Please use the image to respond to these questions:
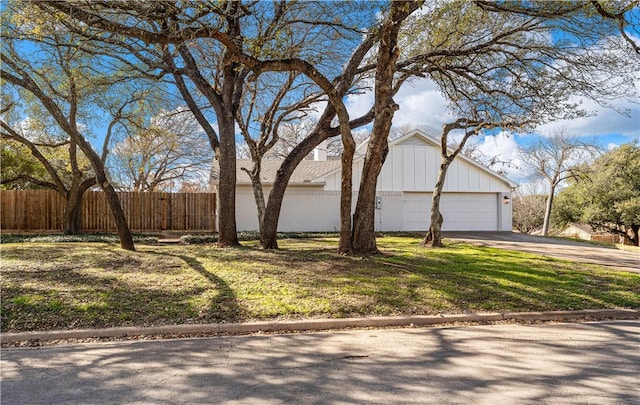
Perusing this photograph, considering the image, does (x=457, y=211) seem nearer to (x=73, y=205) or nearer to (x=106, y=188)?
(x=106, y=188)

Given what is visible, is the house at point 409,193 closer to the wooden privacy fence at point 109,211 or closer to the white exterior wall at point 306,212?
the white exterior wall at point 306,212

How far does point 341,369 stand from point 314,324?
137 cm

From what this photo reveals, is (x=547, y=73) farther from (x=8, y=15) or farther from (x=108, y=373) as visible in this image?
Answer: (x=8, y=15)

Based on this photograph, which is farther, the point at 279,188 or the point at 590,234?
the point at 590,234

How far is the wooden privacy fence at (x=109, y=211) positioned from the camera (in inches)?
672

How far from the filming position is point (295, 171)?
66.3ft

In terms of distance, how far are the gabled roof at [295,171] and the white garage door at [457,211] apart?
15.1 ft

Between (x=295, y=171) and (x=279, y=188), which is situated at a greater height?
(x=295, y=171)

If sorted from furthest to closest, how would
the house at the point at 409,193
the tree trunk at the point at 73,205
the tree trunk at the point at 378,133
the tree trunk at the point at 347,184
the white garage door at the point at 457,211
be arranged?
1. the white garage door at the point at 457,211
2. the house at the point at 409,193
3. the tree trunk at the point at 73,205
4. the tree trunk at the point at 347,184
5. the tree trunk at the point at 378,133

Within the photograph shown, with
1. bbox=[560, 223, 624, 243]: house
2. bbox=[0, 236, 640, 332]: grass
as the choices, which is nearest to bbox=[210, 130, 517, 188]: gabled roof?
bbox=[0, 236, 640, 332]: grass

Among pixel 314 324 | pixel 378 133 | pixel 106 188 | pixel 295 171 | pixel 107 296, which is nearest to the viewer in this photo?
Answer: pixel 314 324

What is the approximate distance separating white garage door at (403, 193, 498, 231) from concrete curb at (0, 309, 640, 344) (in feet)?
48.2

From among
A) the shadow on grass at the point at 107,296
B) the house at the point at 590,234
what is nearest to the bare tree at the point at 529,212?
the house at the point at 590,234

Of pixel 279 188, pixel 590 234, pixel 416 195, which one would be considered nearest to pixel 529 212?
pixel 590 234
